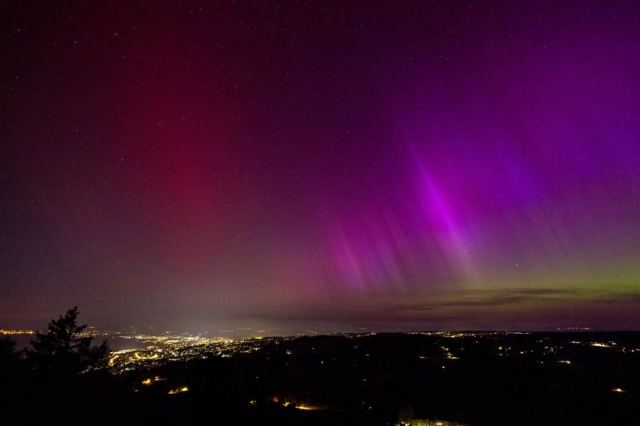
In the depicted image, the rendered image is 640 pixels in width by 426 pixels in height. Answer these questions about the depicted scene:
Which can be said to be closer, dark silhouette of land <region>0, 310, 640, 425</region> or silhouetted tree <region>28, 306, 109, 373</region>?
dark silhouette of land <region>0, 310, 640, 425</region>

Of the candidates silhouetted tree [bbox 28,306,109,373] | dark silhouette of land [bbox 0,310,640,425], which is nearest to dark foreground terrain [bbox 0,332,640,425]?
dark silhouette of land [bbox 0,310,640,425]

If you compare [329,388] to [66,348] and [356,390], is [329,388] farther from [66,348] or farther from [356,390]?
[66,348]

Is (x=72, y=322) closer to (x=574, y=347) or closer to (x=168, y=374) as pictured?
(x=168, y=374)

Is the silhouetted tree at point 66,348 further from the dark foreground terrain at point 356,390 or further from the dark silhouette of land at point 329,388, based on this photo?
the dark foreground terrain at point 356,390

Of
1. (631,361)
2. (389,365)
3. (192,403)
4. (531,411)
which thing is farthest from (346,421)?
(631,361)

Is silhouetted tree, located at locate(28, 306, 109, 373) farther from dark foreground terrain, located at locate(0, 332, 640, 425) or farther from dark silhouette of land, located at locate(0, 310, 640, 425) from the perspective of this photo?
dark foreground terrain, located at locate(0, 332, 640, 425)

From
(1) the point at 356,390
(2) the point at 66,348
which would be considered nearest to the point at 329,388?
(1) the point at 356,390
